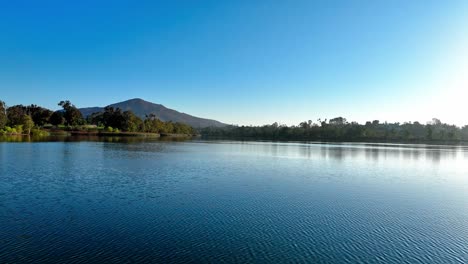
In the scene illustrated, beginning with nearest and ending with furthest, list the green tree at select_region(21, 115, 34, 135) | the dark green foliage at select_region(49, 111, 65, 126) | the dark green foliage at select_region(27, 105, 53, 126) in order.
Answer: the green tree at select_region(21, 115, 34, 135), the dark green foliage at select_region(27, 105, 53, 126), the dark green foliage at select_region(49, 111, 65, 126)

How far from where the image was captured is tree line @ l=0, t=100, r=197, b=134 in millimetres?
104062

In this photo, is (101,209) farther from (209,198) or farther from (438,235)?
(438,235)

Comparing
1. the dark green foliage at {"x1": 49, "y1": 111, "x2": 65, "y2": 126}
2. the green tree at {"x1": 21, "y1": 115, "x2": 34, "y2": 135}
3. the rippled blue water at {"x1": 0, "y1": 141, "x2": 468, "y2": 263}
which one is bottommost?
the rippled blue water at {"x1": 0, "y1": 141, "x2": 468, "y2": 263}

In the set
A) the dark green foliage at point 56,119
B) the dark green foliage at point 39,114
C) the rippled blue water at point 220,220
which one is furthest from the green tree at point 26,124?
the rippled blue water at point 220,220

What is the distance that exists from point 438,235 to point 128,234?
12.3 m

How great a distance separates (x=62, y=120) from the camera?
13538cm

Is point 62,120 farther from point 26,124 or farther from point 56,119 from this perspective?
point 26,124

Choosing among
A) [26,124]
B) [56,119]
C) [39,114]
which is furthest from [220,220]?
[56,119]

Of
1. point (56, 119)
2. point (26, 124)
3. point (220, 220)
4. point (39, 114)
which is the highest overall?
point (39, 114)

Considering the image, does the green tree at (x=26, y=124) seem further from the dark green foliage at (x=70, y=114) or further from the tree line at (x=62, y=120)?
the dark green foliage at (x=70, y=114)

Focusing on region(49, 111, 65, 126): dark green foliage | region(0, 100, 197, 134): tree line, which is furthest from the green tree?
region(49, 111, 65, 126): dark green foliage

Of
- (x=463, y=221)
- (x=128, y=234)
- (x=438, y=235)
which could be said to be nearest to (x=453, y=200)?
(x=463, y=221)

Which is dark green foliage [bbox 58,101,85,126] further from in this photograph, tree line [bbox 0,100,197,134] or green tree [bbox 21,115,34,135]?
green tree [bbox 21,115,34,135]

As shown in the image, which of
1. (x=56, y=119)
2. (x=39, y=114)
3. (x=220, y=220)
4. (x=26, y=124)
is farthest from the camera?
(x=56, y=119)
